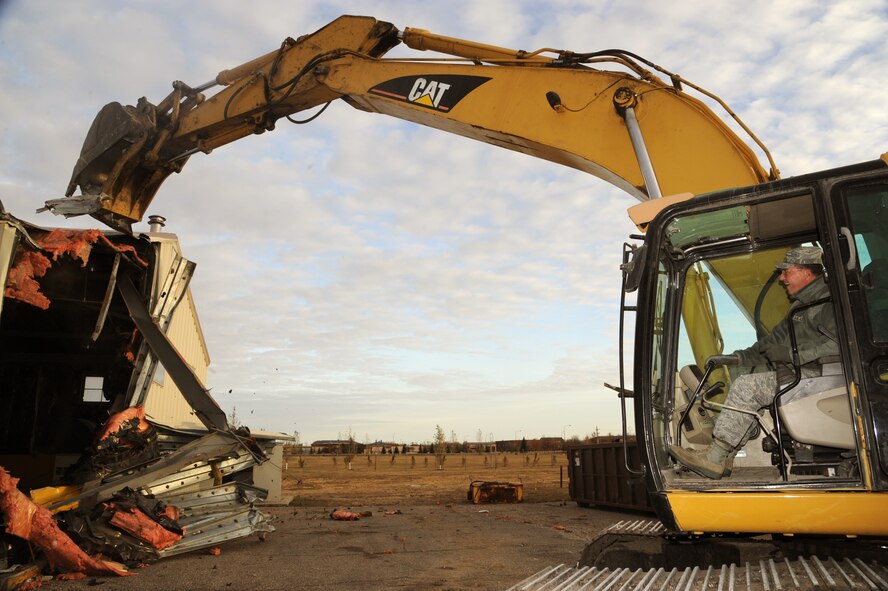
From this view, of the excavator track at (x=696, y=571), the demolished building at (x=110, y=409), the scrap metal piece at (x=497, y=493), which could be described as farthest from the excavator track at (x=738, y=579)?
the scrap metal piece at (x=497, y=493)

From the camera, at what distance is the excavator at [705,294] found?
11.5 feet

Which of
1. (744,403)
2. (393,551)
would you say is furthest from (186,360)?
(744,403)

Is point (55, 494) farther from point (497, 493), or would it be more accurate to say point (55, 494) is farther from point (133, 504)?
point (497, 493)

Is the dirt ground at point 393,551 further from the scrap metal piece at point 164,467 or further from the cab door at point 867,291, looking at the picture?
the cab door at point 867,291

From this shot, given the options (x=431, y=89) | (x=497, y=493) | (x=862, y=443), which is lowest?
(x=497, y=493)

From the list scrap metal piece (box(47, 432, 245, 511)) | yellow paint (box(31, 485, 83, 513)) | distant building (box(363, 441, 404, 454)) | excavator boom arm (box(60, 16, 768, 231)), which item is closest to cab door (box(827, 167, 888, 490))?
excavator boom arm (box(60, 16, 768, 231))

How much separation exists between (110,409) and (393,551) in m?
4.36

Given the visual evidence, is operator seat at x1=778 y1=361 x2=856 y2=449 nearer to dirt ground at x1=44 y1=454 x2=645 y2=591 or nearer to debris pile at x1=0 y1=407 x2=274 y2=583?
dirt ground at x1=44 y1=454 x2=645 y2=591

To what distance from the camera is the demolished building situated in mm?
7195

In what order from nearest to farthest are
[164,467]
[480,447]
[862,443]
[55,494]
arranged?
1. [862,443]
2. [55,494]
3. [164,467]
4. [480,447]

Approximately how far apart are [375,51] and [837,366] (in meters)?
5.82

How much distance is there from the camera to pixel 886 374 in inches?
137

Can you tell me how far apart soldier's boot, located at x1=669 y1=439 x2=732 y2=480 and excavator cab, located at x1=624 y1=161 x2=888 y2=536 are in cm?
7

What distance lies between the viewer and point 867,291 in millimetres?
3625
